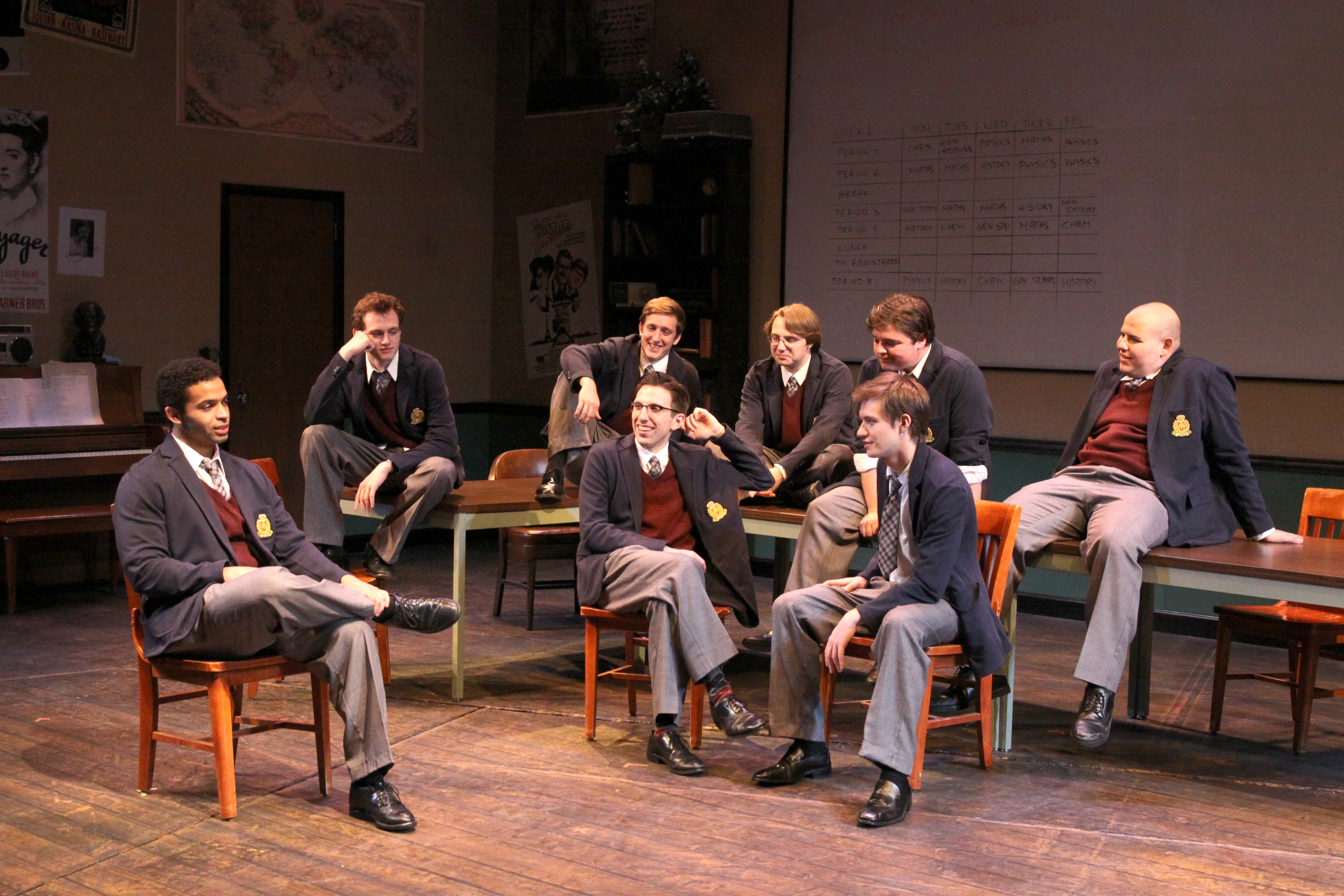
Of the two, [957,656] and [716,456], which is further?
[716,456]

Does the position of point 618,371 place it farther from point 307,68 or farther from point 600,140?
point 307,68

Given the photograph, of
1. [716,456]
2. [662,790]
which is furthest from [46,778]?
[716,456]

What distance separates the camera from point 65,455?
670 centimetres

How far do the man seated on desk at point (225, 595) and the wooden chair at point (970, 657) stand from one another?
1.16 metres

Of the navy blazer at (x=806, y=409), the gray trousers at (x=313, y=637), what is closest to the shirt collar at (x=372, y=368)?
the navy blazer at (x=806, y=409)

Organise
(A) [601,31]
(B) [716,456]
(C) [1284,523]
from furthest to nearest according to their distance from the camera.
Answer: (A) [601,31] < (C) [1284,523] < (B) [716,456]

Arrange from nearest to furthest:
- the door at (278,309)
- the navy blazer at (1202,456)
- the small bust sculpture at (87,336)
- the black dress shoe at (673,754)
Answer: the black dress shoe at (673,754), the navy blazer at (1202,456), the small bust sculpture at (87,336), the door at (278,309)

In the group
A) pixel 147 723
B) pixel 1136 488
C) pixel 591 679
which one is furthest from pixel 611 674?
pixel 1136 488

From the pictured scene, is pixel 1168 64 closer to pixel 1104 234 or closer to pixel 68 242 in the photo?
pixel 1104 234

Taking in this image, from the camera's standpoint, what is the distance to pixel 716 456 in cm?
487

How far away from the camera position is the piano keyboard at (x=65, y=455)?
6.52 meters

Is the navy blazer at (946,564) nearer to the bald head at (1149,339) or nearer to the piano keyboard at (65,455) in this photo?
the bald head at (1149,339)

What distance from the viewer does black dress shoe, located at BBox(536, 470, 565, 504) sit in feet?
16.9

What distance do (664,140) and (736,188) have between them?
1.56 ft
